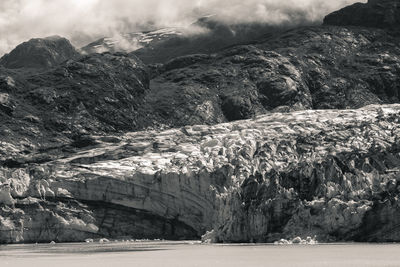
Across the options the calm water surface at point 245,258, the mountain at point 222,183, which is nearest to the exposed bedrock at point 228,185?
the mountain at point 222,183

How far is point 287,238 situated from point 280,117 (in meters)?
57.0

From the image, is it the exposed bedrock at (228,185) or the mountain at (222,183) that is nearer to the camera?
the exposed bedrock at (228,185)

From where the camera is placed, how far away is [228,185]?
4112 inches

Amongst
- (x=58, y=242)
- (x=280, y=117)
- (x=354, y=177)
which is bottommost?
(x=58, y=242)

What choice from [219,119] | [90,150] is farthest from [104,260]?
[219,119]

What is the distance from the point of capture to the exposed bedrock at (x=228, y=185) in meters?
78.2

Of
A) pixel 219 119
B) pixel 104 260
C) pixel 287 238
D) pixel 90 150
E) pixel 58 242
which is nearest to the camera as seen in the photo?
pixel 104 260

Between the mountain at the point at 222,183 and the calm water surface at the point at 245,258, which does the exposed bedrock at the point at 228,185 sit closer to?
the mountain at the point at 222,183

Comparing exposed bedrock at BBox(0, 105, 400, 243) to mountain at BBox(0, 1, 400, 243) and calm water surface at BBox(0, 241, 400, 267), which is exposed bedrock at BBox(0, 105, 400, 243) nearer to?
mountain at BBox(0, 1, 400, 243)

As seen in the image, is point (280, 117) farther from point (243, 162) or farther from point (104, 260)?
point (104, 260)

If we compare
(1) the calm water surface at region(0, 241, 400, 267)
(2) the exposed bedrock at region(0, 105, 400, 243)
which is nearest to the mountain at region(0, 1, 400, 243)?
(2) the exposed bedrock at region(0, 105, 400, 243)

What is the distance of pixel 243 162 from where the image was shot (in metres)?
106

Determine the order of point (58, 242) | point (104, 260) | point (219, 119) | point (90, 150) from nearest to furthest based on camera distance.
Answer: point (104, 260) → point (58, 242) → point (90, 150) → point (219, 119)

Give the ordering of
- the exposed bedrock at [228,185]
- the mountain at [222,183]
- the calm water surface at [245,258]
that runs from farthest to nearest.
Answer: the mountain at [222,183] → the exposed bedrock at [228,185] → the calm water surface at [245,258]
